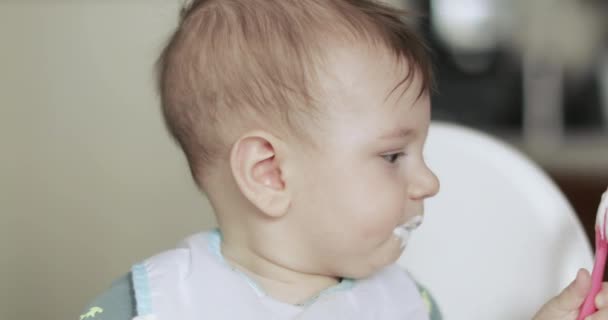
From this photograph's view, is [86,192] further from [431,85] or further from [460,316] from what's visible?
[431,85]

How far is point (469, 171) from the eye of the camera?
1.16 m

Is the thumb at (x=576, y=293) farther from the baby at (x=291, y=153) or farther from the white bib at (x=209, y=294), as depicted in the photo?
the white bib at (x=209, y=294)

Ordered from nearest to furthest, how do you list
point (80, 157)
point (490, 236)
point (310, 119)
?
point (310, 119)
point (490, 236)
point (80, 157)

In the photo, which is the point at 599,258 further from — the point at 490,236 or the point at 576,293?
the point at 490,236

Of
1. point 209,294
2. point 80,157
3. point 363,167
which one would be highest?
point 363,167

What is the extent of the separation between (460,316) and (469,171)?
184 mm

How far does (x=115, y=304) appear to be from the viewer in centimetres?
92

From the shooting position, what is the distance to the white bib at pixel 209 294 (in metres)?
0.89

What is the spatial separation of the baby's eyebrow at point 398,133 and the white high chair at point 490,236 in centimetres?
31

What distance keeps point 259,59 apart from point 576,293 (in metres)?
0.37

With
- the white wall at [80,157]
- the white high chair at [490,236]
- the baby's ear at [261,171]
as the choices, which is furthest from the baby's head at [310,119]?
the white wall at [80,157]

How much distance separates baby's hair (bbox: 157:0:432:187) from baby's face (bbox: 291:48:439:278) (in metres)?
0.02

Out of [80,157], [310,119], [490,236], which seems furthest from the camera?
[80,157]

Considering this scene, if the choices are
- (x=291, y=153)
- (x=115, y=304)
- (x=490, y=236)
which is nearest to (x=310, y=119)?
(x=291, y=153)
